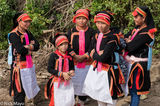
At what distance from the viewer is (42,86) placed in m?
5.20

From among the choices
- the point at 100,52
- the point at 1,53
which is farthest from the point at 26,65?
the point at 1,53

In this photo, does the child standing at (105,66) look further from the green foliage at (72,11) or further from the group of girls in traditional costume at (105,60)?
the green foliage at (72,11)

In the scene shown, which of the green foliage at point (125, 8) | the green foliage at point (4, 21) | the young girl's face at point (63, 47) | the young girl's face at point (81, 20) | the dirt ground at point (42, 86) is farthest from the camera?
the green foliage at point (4, 21)

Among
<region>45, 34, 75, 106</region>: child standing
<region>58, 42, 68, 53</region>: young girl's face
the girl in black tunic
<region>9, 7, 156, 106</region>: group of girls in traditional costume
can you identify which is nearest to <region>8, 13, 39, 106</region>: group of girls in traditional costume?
<region>9, 7, 156, 106</region>: group of girls in traditional costume

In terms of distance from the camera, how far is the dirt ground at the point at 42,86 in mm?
4852

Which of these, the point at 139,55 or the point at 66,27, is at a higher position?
the point at 66,27

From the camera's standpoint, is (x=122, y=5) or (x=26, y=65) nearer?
(x=26, y=65)

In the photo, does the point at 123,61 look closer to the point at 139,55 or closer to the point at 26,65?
the point at 139,55

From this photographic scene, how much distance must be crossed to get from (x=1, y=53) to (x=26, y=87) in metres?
3.05

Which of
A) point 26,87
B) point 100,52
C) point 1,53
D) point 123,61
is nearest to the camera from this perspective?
point 100,52

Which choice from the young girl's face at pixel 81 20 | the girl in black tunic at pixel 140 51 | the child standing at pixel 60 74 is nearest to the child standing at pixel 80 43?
the young girl's face at pixel 81 20

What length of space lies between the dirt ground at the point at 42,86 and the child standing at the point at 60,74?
1317 mm

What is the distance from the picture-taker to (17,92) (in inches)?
155

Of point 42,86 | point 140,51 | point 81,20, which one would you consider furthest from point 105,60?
point 42,86
